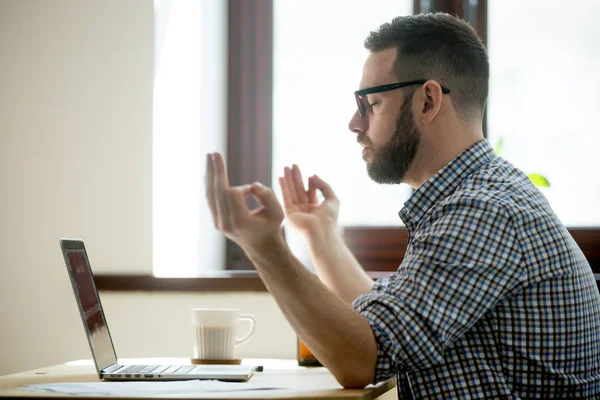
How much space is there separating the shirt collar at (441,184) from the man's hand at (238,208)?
1.26ft

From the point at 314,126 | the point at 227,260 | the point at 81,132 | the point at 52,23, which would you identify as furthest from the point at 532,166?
the point at 52,23

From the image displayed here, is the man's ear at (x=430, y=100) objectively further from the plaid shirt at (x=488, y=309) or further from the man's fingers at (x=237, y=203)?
the man's fingers at (x=237, y=203)

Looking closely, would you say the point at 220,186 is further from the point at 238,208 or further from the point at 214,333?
the point at 214,333

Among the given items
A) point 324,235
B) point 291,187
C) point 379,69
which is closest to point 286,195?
point 291,187

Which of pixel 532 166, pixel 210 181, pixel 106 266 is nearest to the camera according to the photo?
pixel 210 181

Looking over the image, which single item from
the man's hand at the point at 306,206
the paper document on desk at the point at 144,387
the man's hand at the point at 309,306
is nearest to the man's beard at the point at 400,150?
the man's hand at the point at 306,206

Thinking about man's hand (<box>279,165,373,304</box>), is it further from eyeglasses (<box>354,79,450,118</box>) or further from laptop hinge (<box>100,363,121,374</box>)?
laptop hinge (<box>100,363,121,374</box>)

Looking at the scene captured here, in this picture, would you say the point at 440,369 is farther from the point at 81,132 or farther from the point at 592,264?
the point at 81,132

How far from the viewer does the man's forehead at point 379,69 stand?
1.55 m

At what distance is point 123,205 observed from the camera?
2.22 metres

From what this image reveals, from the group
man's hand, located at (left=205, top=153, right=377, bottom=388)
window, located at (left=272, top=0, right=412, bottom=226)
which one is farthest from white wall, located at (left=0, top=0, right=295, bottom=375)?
man's hand, located at (left=205, top=153, right=377, bottom=388)

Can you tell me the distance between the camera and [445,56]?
1.54 m

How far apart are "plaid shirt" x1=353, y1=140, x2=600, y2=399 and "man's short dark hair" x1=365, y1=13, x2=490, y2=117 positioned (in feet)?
1.17

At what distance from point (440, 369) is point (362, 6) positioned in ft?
5.24
